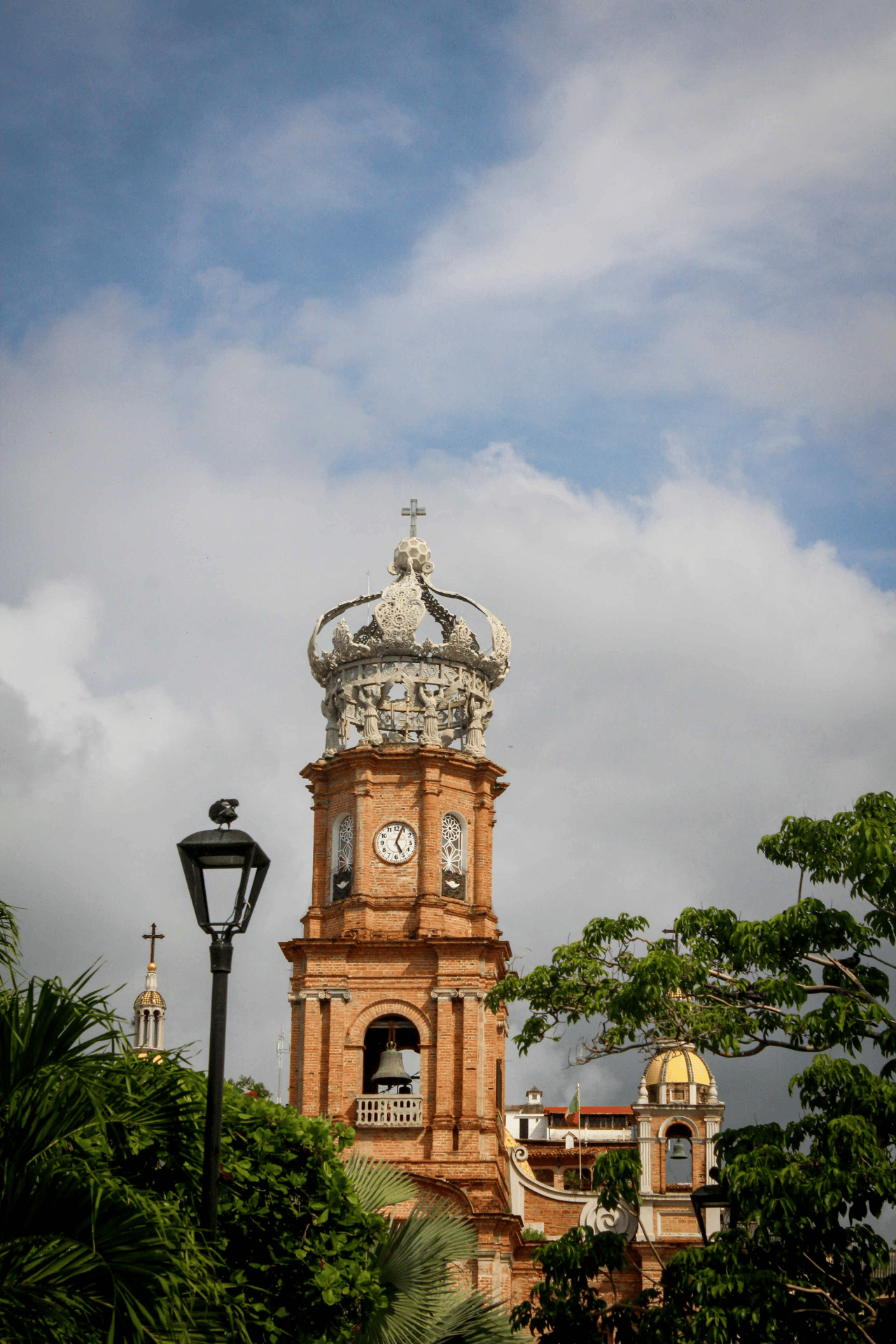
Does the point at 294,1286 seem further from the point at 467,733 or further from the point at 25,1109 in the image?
the point at 467,733

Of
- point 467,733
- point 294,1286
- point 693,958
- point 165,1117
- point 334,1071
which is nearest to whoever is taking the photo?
point 165,1117

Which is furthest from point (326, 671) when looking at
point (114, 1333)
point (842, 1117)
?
point (114, 1333)

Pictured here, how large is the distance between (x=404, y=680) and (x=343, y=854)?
12.9 feet

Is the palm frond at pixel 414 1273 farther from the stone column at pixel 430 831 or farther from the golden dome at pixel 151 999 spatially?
the golden dome at pixel 151 999

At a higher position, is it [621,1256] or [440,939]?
[440,939]

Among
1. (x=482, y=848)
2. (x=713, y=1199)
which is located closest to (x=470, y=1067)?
(x=482, y=848)

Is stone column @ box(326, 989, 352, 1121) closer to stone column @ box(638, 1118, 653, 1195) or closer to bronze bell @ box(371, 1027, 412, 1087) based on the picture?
bronze bell @ box(371, 1027, 412, 1087)

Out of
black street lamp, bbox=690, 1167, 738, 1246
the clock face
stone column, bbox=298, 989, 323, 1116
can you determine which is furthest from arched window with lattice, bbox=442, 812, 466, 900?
black street lamp, bbox=690, 1167, 738, 1246

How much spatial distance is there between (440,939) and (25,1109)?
25.0m

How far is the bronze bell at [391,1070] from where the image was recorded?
33656mm

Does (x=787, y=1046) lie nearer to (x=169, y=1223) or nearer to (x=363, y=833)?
(x=169, y=1223)

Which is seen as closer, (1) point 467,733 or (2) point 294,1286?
(2) point 294,1286

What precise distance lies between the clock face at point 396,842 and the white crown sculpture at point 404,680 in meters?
1.91

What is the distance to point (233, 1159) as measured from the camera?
15.3 meters
